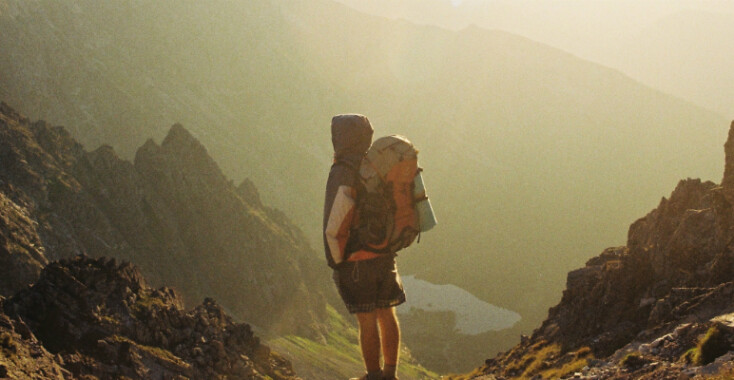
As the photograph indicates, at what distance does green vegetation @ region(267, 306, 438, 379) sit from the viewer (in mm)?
126125

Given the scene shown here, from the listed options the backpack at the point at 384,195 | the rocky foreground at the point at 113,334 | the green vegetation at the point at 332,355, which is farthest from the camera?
the green vegetation at the point at 332,355

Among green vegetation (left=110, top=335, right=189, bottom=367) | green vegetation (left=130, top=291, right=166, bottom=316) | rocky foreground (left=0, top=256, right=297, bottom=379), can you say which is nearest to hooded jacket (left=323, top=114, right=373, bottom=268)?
rocky foreground (left=0, top=256, right=297, bottom=379)

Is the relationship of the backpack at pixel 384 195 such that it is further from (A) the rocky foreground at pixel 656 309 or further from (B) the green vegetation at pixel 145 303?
(B) the green vegetation at pixel 145 303

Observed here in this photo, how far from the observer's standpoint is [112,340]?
83.7ft

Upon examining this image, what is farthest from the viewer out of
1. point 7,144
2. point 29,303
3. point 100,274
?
point 7,144

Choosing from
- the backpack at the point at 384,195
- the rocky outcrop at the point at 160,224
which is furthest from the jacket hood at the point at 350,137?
the rocky outcrop at the point at 160,224

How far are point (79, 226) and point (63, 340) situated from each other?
106m

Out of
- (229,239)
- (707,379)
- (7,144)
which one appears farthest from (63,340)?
(229,239)

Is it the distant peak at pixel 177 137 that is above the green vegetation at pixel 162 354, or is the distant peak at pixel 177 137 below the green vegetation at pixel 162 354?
above

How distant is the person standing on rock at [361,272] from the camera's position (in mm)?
9508

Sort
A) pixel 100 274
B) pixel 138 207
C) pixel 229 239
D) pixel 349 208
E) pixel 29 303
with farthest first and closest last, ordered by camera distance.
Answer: pixel 229 239, pixel 138 207, pixel 100 274, pixel 29 303, pixel 349 208

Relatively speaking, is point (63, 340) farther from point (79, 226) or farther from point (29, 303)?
point (79, 226)

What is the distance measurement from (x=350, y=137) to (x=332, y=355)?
469 feet

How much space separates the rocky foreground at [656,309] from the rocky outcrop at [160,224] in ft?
269
